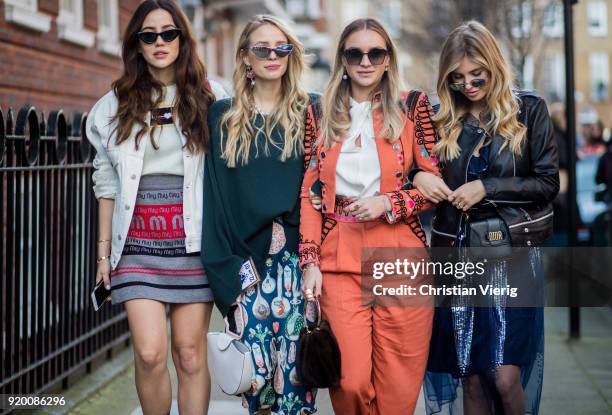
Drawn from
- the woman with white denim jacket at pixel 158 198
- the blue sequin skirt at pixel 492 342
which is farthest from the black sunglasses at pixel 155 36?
the blue sequin skirt at pixel 492 342

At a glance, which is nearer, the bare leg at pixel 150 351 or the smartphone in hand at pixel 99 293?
the bare leg at pixel 150 351

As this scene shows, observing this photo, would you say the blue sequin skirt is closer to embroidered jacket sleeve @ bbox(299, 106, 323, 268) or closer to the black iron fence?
embroidered jacket sleeve @ bbox(299, 106, 323, 268)

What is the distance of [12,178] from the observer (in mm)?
5566

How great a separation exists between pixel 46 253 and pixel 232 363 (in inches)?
86.0

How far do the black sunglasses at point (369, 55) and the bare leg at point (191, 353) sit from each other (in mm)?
1391

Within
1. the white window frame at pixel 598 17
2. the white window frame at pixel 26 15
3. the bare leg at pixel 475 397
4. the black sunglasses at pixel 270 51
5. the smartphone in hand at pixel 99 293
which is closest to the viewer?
the bare leg at pixel 475 397

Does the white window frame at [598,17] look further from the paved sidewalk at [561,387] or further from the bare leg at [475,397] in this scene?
the bare leg at [475,397]

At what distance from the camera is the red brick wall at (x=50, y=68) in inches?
329

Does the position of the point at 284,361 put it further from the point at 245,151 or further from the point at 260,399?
the point at 245,151

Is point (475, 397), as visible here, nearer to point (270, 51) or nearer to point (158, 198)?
point (158, 198)

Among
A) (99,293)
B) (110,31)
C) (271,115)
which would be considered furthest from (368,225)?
(110,31)

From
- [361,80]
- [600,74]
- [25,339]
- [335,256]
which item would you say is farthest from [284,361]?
[600,74]

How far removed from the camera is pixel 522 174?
14.3 ft

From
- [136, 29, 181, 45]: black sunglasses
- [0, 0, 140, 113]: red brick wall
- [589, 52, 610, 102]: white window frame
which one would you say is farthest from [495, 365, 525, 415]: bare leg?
[589, 52, 610, 102]: white window frame
